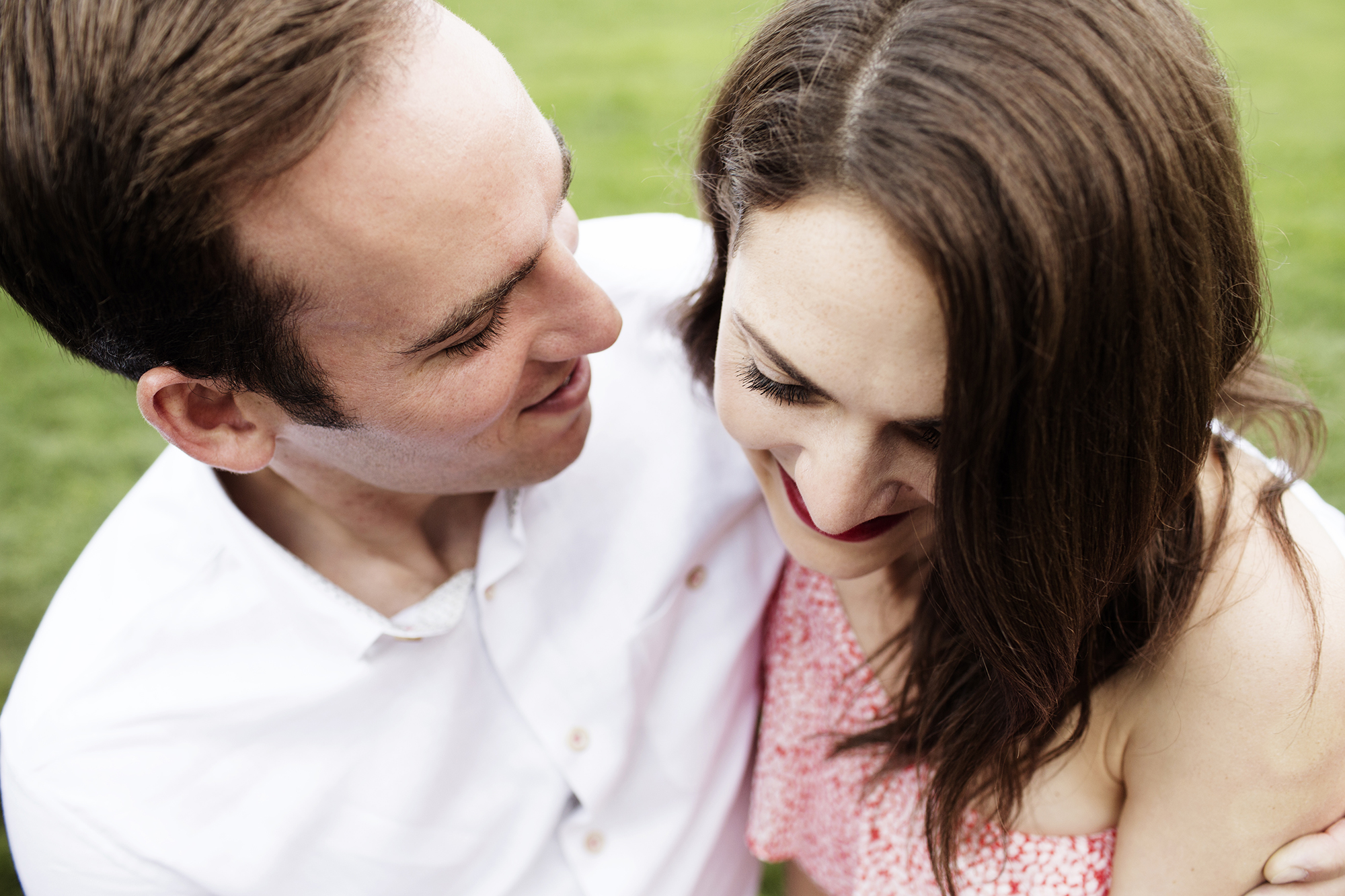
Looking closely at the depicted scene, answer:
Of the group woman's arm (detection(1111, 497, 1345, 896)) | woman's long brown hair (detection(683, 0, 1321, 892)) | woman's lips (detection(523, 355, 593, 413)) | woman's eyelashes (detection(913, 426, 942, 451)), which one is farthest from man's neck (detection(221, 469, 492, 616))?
woman's arm (detection(1111, 497, 1345, 896))

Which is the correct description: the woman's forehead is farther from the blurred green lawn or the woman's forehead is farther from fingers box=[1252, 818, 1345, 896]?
fingers box=[1252, 818, 1345, 896]

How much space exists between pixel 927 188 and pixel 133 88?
3.74 feet

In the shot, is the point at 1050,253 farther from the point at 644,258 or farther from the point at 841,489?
the point at 644,258

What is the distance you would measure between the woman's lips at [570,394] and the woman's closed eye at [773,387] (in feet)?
1.87

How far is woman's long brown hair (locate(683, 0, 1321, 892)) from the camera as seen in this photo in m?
1.27

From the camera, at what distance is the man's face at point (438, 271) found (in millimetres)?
1615

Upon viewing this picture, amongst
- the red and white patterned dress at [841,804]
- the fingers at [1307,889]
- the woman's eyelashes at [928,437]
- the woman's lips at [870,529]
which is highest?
the woman's eyelashes at [928,437]

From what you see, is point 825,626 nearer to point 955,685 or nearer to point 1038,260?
point 955,685

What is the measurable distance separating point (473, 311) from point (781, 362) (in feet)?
1.92

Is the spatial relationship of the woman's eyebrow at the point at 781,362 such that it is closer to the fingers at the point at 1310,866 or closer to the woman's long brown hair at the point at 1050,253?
the woman's long brown hair at the point at 1050,253

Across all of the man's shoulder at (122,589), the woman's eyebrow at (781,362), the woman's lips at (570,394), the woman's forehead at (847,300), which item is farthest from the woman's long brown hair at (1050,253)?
the man's shoulder at (122,589)

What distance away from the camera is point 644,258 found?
8.16 feet

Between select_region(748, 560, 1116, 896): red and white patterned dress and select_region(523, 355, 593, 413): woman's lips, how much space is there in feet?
2.12

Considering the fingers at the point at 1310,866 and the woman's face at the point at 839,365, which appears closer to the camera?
the woman's face at the point at 839,365
